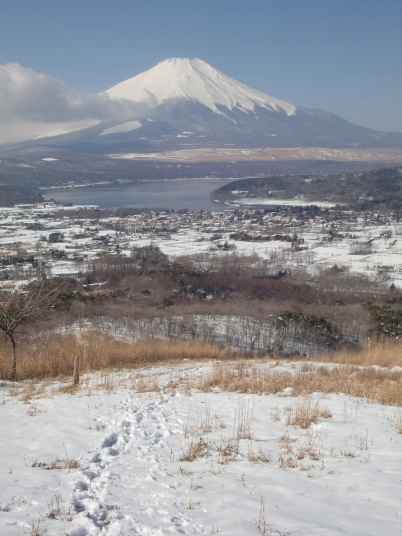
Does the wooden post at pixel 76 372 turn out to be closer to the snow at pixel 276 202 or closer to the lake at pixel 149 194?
the lake at pixel 149 194

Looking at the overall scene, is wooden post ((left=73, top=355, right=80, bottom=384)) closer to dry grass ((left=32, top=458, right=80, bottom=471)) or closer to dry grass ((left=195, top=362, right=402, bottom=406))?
Result: dry grass ((left=195, top=362, right=402, bottom=406))

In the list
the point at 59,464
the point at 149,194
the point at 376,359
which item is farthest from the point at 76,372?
the point at 149,194

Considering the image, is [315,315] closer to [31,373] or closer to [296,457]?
[31,373]

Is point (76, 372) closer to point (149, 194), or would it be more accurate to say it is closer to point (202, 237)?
point (202, 237)

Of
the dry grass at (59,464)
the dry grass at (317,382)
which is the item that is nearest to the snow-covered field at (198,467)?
the dry grass at (59,464)

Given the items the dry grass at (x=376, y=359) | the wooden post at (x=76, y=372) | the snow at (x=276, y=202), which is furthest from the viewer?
the snow at (x=276, y=202)

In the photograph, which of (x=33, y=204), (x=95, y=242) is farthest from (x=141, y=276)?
(x=33, y=204)
